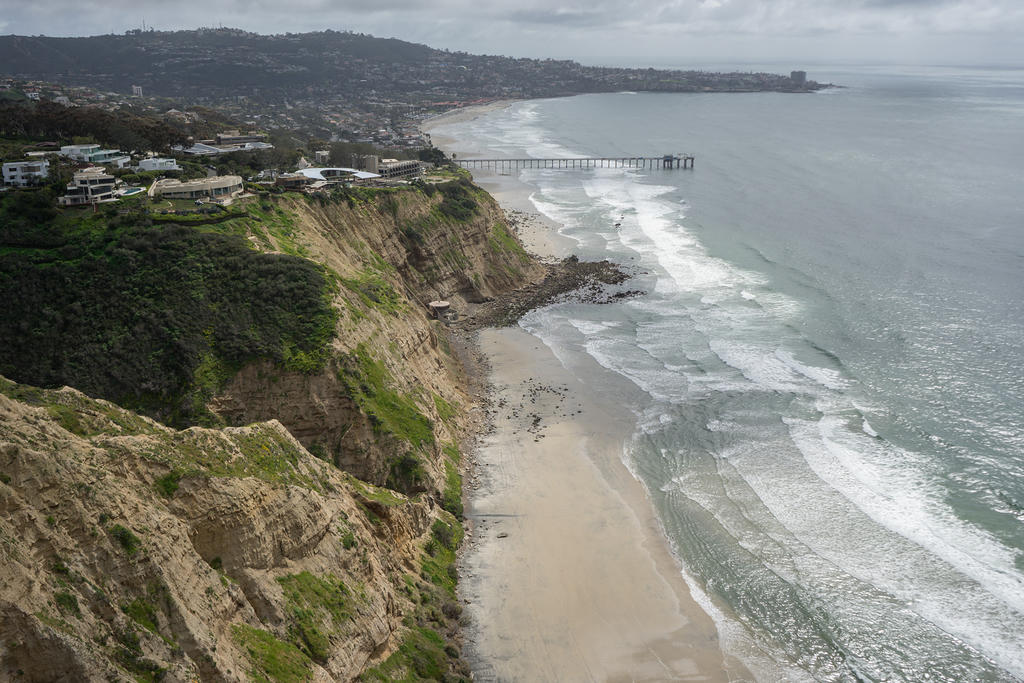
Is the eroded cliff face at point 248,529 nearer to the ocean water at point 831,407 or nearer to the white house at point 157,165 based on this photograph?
the ocean water at point 831,407

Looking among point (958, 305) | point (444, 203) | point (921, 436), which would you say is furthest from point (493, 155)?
point (921, 436)

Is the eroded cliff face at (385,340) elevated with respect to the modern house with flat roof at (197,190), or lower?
lower

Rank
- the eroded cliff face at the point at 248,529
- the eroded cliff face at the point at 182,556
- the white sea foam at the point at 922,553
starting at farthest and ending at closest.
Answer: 1. the white sea foam at the point at 922,553
2. the eroded cliff face at the point at 248,529
3. the eroded cliff face at the point at 182,556

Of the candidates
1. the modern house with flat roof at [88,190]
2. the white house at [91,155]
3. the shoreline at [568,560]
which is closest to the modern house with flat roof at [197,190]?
the modern house with flat roof at [88,190]

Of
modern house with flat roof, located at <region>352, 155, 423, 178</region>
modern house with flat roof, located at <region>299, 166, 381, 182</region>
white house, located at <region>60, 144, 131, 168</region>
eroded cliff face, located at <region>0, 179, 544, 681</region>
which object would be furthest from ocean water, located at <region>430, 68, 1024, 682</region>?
white house, located at <region>60, 144, 131, 168</region>

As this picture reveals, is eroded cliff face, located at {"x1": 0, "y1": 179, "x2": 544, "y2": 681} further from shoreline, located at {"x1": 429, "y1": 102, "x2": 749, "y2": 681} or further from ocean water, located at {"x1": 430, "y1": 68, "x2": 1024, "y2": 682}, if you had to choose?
ocean water, located at {"x1": 430, "y1": 68, "x2": 1024, "y2": 682}

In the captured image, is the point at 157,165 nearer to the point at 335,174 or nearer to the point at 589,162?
the point at 335,174

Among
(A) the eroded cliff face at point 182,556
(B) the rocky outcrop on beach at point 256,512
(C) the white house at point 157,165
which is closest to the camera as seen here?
(A) the eroded cliff face at point 182,556
